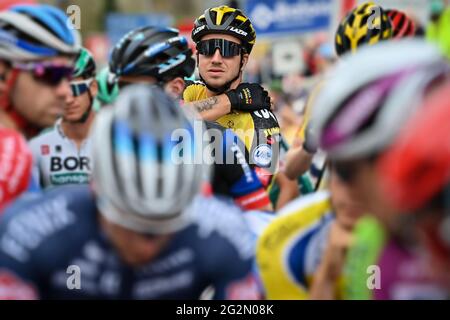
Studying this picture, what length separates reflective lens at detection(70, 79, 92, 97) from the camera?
7.18m

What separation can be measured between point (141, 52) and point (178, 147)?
9.68 feet

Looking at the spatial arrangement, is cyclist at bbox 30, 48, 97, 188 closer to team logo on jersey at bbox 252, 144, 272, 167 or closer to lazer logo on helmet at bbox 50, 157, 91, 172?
lazer logo on helmet at bbox 50, 157, 91, 172

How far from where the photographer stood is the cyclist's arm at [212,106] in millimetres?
6988

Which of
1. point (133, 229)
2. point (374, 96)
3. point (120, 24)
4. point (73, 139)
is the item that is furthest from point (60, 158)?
point (120, 24)

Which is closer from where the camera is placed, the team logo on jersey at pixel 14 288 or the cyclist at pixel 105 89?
the team logo on jersey at pixel 14 288

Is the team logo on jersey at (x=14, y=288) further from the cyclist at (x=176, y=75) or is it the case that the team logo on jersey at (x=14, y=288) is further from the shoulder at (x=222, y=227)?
the cyclist at (x=176, y=75)

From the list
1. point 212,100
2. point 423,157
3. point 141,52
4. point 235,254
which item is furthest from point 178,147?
point 212,100

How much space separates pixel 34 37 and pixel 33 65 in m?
0.15

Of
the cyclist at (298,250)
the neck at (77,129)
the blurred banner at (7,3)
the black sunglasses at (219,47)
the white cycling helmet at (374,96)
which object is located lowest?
the cyclist at (298,250)

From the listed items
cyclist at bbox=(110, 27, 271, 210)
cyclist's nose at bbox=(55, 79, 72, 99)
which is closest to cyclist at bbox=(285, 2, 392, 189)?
cyclist at bbox=(110, 27, 271, 210)

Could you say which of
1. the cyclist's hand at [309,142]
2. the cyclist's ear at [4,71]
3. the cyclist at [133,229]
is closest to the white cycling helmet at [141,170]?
the cyclist at [133,229]

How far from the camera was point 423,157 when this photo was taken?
2.60 meters

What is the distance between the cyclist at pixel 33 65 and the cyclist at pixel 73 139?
151cm

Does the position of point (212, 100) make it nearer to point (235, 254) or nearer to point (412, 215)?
point (235, 254)
